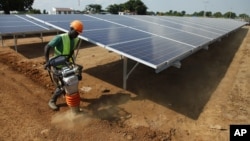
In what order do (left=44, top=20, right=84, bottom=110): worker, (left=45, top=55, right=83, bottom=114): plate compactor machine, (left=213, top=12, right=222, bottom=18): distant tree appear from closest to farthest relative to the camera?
(left=45, top=55, right=83, bottom=114): plate compactor machine < (left=44, top=20, right=84, bottom=110): worker < (left=213, top=12, right=222, bottom=18): distant tree

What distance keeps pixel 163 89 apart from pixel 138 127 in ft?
9.24

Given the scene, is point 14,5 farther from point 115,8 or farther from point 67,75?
point 115,8

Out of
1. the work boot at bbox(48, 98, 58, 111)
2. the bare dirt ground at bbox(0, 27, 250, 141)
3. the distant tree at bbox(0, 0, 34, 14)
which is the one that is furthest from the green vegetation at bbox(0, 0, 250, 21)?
the work boot at bbox(48, 98, 58, 111)

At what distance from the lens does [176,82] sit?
30.4 ft

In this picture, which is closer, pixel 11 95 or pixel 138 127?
pixel 138 127

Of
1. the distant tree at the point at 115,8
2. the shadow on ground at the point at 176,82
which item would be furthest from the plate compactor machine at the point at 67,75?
the distant tree at the point at 115,8

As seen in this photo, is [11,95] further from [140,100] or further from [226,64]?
[226,64]

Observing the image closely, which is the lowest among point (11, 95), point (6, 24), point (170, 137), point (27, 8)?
point (170, 137)

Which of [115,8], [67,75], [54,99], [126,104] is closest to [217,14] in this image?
[115,8]

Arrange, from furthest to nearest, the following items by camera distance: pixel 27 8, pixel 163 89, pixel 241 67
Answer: pixel 27 8 < pixel 241 67 < pixel 163 89

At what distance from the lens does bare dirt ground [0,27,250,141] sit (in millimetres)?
5664

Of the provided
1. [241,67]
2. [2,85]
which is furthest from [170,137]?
[241,67]

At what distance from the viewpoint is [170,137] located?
5.70 meters

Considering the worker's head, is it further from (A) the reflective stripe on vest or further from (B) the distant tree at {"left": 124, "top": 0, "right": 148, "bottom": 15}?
(B) the distant tree at {"left": 124, "top": 0, "right": 148, "bottom": 15}
